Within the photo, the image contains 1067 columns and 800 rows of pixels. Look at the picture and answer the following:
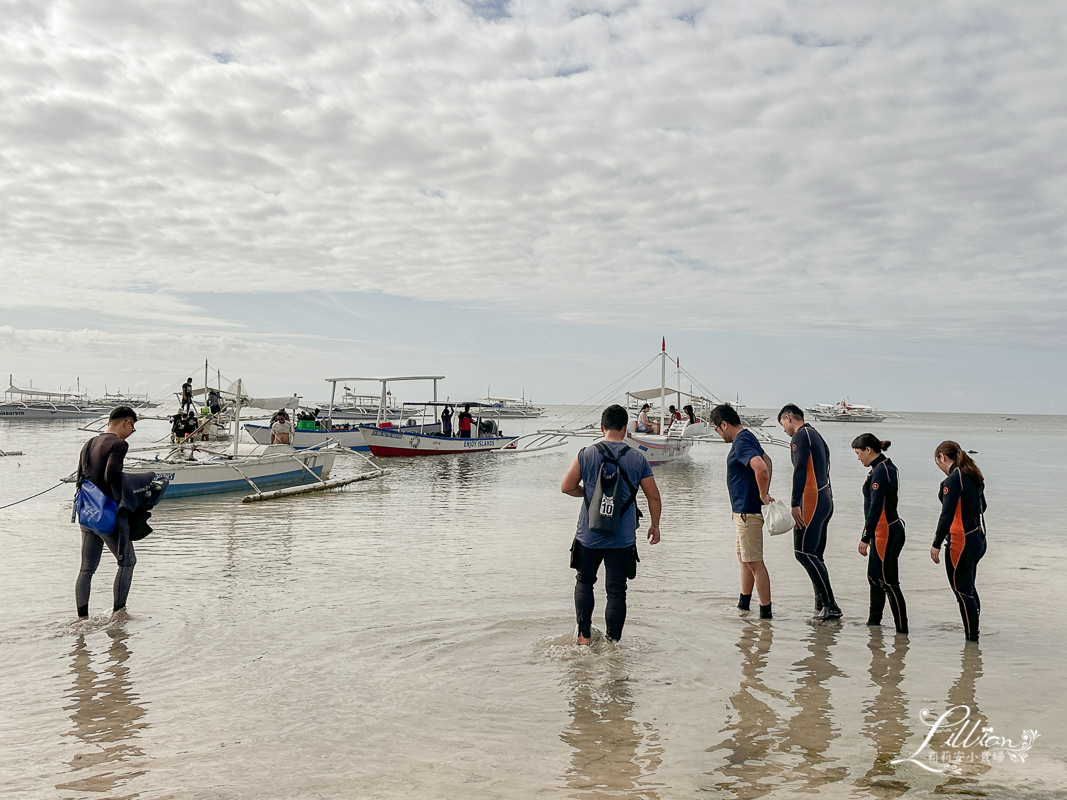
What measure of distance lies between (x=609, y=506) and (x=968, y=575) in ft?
10.6

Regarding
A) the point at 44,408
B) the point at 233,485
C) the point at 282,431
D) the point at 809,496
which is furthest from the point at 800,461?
the point at 44,408

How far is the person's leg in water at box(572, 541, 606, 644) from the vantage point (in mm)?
5711

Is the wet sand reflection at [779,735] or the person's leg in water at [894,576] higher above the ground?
the person's leg in water at [894,576]

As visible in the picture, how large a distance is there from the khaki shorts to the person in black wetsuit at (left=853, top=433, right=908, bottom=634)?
34.3 inches

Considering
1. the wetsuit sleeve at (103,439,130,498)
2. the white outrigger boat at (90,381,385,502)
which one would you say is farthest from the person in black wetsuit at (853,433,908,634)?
the white outrigger boat at (90,381,385,502)

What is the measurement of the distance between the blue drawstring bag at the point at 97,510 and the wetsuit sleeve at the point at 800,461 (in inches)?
235

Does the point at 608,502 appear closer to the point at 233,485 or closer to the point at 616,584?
the point at 616,584

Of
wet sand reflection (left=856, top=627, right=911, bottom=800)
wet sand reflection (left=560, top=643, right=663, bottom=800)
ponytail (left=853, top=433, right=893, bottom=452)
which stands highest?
ponytail (left=853, top=433, right=893, bottom=452)

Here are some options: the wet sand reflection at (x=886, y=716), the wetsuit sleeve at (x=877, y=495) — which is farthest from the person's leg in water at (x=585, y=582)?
the wetsuit sleeve at (x=877, y=495)

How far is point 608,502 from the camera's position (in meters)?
5.55

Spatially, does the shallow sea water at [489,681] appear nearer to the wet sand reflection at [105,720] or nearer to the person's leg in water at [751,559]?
the wet sand reflection at [105,720]

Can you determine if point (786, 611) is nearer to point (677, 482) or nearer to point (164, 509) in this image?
point (164, 509)

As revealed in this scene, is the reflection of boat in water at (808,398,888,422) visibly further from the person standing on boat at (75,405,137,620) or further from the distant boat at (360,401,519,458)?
the person standing on boat at (75,405,137,620)

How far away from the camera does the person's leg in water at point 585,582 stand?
5711 mm
